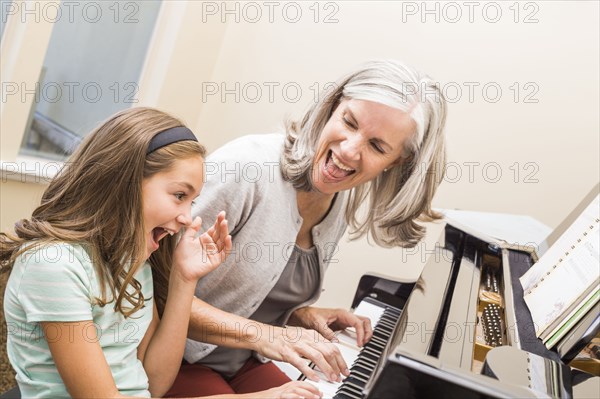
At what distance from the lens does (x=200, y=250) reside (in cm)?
150

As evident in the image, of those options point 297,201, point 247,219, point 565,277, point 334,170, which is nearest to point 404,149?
point 334,170

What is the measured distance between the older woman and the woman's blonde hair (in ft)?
1.03

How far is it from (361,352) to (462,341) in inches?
17.6

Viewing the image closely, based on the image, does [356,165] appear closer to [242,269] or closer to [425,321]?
[242,269]

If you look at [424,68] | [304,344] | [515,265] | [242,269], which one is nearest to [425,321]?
[304,344]

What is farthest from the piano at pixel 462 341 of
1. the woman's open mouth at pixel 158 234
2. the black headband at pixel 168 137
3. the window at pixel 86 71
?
the window at pixel 86 71

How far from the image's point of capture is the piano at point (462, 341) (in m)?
0.92

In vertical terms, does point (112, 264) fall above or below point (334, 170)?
below

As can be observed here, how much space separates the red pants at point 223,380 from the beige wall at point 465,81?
5.14ft

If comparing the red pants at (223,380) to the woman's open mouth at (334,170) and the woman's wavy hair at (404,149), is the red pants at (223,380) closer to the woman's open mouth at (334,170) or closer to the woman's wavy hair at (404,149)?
the woman's wavy hair at (404,149)

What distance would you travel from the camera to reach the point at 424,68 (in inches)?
143

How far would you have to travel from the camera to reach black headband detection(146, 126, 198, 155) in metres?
1.39

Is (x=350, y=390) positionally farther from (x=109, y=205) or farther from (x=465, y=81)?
(x=465, y=81)

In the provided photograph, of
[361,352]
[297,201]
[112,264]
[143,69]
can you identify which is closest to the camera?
[112,264]
